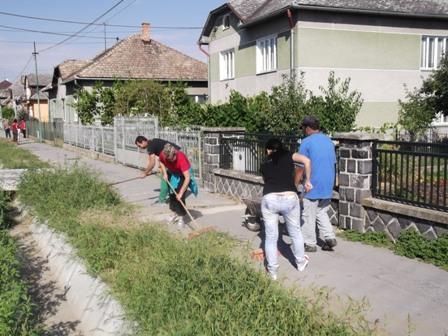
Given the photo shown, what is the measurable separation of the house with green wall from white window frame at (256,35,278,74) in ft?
0.13

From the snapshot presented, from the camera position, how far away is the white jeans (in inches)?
240

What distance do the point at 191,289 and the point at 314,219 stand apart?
2.36 metres

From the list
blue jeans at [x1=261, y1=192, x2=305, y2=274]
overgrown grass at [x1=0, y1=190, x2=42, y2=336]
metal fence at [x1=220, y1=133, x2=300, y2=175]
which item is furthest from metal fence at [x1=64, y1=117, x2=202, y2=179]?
overgrown grass at [x1=0, y1=190, x2=42, y2=336]

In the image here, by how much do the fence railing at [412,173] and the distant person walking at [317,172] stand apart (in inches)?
42.9

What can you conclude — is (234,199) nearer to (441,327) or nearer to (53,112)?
(441,327)

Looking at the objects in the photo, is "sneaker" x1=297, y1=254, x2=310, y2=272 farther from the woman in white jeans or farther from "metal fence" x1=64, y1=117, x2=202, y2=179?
"metal fence" x1=64, y1=117, x2=202, y2=179

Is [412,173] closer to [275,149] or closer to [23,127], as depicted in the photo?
[275,149]

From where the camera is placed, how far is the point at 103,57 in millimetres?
32344

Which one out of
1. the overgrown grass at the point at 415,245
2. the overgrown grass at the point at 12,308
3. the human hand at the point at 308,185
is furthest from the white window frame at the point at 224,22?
the overgrown grass at the point at 12,308

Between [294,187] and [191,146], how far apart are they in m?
7.27

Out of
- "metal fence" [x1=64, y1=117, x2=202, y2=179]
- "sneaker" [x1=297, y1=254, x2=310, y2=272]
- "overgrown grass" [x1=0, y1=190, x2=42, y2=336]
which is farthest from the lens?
"metal fence" [x1=64, y1=117, x2=202, y2=179]

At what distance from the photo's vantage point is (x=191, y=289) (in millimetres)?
4293

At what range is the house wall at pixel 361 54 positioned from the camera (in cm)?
1692

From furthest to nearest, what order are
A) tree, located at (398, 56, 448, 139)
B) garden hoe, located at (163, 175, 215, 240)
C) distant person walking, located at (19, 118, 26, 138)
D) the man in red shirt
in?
distant person walking, located at (19, 118, 26, 138), tree, located at (398, 56, 448, 139), the man in red shirt, garden hoe, located at (163, 175, 215, 240)
